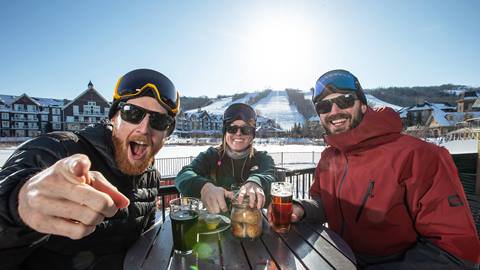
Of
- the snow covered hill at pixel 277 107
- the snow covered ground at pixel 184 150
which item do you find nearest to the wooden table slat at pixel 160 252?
the snow covered ground at pixel 184 150

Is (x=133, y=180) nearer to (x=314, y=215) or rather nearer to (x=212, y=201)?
(x=212, y=201)

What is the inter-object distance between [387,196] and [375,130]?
0.62 metres

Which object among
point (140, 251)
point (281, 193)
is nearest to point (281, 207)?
point (281, 193)

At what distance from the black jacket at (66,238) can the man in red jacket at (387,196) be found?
1563mm

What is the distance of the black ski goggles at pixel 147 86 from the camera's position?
2.29 metres

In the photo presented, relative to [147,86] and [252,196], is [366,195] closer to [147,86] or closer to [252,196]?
[252,196]

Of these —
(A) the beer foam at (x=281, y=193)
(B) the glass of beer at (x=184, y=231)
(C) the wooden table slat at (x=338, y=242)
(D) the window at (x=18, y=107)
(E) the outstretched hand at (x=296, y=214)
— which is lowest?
(C) the wooden table slat at (x=338, y=242)

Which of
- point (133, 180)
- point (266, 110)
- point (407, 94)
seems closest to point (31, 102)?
point (133, 180)

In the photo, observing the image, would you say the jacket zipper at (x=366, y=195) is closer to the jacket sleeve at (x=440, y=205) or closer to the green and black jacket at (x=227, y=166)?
the jacket sleeve at (x=440, y=205)

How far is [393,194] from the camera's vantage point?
1.99m

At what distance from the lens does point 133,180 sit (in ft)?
7.40

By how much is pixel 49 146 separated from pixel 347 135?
2632 mm

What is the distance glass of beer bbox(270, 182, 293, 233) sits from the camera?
1.89 m

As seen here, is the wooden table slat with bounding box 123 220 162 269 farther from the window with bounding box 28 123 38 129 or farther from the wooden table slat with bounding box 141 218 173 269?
the window with bounding box 28 123 38 129
